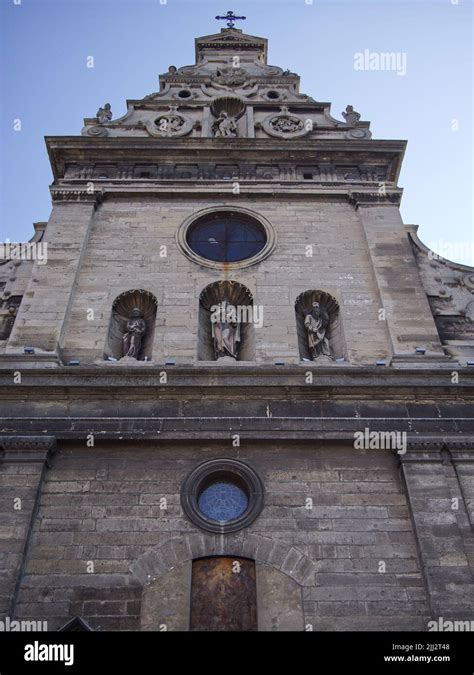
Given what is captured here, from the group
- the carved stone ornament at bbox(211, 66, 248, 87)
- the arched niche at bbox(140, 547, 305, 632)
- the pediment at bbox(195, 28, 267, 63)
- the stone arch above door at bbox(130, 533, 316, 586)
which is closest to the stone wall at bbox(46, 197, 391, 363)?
the stone arch above door at bbox(130, 533, 316, 586)

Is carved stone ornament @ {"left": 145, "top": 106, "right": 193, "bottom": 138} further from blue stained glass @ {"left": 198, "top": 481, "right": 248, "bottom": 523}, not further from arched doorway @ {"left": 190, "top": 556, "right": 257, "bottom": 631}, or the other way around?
arched doorway @ {"left": 190, "top": 556, "right": 257, "bottom": 631}

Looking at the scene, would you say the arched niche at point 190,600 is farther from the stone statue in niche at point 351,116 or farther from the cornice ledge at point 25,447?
the stone statue in niche at point 351,116

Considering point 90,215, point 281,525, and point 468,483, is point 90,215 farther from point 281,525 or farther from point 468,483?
point 468,483

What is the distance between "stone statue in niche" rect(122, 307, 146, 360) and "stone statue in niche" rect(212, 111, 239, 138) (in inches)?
259

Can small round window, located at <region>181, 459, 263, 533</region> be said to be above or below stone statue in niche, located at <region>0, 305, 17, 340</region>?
below

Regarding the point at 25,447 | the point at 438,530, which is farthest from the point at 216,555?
the point at 25,447

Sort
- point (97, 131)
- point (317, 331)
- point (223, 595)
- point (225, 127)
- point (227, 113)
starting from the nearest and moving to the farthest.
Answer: point (223, 595)
point (317, 331)
point (97, 131)
point (225, 127)
point (227, 113)

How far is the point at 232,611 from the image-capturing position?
9570mm

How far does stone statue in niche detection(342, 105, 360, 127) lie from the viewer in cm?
1880

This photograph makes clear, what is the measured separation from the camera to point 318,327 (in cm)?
1344

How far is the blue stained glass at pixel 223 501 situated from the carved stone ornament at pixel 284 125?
34.8 feet

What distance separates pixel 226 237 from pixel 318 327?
342 centimetres

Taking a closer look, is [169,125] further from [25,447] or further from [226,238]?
[25,447]
